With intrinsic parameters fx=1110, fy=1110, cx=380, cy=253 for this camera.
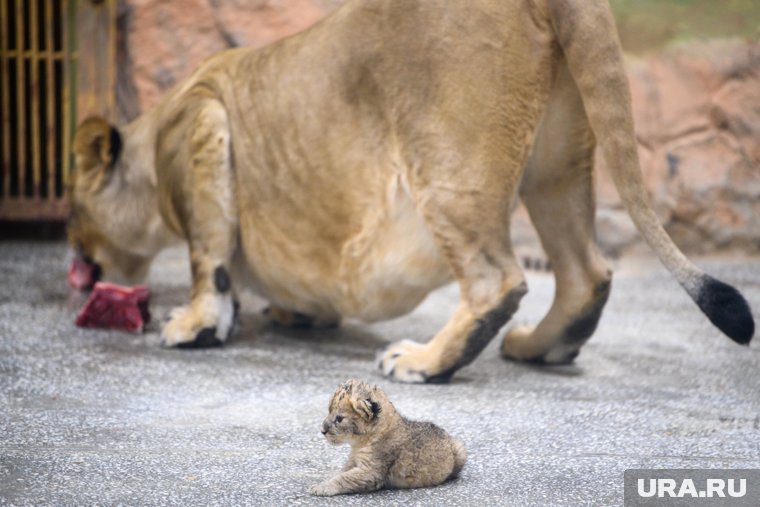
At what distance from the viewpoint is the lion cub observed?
2.59 m

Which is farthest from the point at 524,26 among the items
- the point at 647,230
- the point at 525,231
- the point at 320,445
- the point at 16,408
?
the point at 525,231

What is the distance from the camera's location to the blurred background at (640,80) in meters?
6.68

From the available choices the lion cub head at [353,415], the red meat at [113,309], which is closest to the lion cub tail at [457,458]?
the lion cub head at [353,415]

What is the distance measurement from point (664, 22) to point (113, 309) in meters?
3.86

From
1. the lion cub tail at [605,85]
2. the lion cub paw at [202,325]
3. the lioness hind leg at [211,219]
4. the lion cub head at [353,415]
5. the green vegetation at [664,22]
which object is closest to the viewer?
the lion cub head at [353,415]

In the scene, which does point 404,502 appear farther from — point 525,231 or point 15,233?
point 15,233

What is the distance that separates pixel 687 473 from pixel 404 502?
0.78m

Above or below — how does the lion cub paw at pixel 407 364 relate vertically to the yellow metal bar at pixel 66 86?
below

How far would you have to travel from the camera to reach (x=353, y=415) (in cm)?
259

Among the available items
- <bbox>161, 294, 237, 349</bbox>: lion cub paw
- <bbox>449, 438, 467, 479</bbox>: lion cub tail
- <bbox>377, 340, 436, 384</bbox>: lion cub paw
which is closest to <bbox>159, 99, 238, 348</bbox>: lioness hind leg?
<bbox>161, 294, 237, 349</bbox>: lion cub paw

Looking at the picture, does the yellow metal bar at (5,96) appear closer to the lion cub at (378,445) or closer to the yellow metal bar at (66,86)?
the yellow metal bar at (66,86)

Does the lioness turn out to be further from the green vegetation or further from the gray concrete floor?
the green vegetation

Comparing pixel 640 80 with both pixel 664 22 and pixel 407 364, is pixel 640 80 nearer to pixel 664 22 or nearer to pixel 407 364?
pixel 664 22

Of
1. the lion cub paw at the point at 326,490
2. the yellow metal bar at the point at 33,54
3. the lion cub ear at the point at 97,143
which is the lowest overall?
the lion cub paw at the point at 326,490
